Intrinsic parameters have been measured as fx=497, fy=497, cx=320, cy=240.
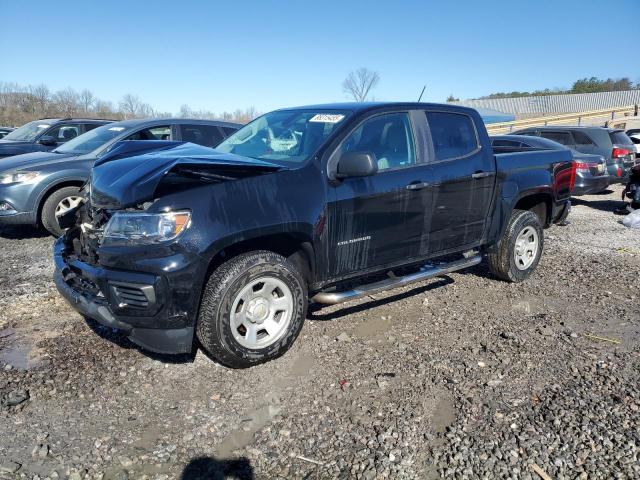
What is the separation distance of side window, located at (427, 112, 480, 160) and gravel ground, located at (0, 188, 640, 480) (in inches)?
57.2

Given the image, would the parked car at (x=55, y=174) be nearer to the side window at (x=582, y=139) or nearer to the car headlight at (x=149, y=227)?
the car headlight at (x=149, y=227)

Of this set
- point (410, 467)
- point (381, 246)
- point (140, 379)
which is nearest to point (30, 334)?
point (140, 379)

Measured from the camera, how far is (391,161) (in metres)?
4.06

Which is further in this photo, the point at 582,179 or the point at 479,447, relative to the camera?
the point at 582,179

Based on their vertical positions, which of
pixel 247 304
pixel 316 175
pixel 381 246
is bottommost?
pixel 247 304

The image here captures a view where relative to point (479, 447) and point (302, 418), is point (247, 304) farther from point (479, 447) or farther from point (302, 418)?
point (479, 447)

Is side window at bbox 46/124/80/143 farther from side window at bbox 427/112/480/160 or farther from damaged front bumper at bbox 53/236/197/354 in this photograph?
side window at bbox 427/112/480/160

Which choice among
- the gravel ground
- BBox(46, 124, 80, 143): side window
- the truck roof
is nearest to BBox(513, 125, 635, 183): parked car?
the gravel ground

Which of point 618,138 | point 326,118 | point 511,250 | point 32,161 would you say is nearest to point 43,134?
point 32,161

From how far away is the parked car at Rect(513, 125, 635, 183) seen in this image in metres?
11.1

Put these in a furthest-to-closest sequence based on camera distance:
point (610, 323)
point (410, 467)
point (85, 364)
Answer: point (610, 323) → point (85, 364) → point (410, 467)

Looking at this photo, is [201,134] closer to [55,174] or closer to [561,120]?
[55,174]

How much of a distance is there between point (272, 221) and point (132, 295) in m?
0.99

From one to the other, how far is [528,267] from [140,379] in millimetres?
4174
